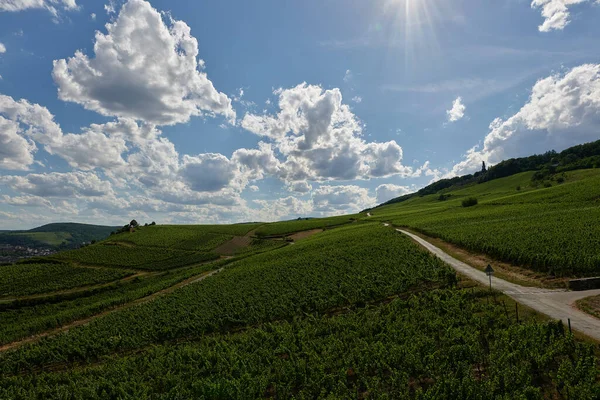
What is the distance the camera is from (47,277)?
206 ft

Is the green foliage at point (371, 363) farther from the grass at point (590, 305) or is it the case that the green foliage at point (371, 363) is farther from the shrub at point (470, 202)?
the shrub at point (470, 202)

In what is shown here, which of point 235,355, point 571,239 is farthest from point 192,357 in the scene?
point 571,239

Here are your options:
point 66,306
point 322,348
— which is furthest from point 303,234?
point 322,348

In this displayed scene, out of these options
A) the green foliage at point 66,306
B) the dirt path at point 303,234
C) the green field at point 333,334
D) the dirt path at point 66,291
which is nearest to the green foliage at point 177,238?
the dirt path at point 303,234

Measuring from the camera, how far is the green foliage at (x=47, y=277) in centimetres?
5700

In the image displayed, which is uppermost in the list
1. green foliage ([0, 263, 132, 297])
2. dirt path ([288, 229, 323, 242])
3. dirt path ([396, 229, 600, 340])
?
dirt path ([288, 229, 323, 242])

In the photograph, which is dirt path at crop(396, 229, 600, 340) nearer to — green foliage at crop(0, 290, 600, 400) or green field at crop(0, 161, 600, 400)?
green field at crop(0, 161, 600, 400)

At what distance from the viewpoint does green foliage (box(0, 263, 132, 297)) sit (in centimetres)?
5700

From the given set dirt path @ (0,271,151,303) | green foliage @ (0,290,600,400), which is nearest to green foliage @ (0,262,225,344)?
dirt path @ (0,271,151,303)

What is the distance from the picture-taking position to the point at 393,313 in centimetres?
2239

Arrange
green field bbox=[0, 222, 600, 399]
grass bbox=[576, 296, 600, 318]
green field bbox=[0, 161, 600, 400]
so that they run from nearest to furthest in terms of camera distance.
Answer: green field bbox=[0, 222, 600, 399] < green field bbox=[0, 161, 600, 400] < grass bbox=[576, 296, 600, 318]

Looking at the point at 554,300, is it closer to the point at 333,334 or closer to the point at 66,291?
the point at 333,334

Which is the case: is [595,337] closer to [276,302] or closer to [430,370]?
[430,370]

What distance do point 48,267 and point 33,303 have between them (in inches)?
857
